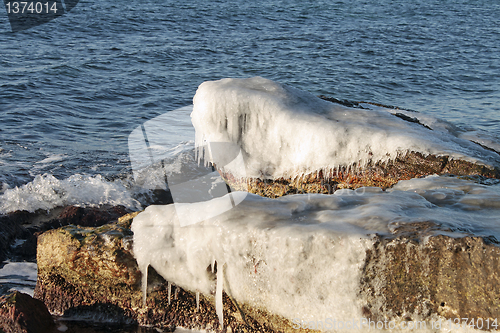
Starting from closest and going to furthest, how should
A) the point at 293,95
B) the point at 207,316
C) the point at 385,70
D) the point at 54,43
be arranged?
the point at 207,316 → the point at 293,95 → the point at 385,70 → the point at 54,43

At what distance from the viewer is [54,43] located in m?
14.3

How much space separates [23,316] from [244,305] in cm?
160

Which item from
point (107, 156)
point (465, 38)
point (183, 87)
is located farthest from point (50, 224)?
point (465, 38)

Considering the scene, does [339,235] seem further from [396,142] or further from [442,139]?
[442,139]

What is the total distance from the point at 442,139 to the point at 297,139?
179 centimetres

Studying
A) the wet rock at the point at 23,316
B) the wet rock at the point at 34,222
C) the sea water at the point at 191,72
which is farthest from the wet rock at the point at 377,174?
the wet rock at the point at 23,316

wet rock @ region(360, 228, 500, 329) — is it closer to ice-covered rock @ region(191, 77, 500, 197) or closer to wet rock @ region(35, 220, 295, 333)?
wet rock @ region(35, 220, 295, 333)

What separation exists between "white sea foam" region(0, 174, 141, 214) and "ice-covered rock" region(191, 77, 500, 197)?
5.29ft

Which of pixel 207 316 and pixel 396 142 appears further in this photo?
pixel 396 142

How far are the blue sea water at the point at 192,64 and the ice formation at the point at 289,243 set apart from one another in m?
4.41

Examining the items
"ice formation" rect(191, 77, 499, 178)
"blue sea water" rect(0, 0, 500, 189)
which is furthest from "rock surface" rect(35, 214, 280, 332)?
"blue sea water" rect(0, 0, 500, 189)

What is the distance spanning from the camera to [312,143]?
5.07 meters

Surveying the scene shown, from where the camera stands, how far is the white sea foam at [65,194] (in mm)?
5793

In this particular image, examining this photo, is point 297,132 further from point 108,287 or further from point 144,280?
point 108,287
